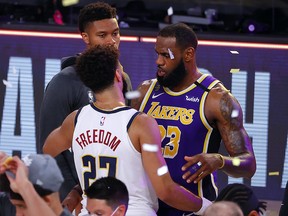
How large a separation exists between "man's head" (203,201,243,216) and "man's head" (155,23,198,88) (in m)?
1.23

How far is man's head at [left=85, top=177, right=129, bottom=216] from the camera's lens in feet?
16.7

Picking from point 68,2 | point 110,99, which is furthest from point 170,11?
A: point 110,99

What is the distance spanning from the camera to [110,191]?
201 inches

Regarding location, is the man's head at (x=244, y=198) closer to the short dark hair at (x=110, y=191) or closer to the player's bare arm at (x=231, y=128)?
the player's bare arm at (x=231, y=128)

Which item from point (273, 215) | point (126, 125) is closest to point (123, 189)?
point (126, 125)

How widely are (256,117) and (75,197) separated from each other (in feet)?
11.3

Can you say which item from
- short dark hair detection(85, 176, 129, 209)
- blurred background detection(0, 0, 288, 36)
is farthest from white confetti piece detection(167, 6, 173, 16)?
short dark hair detection(85, 176, 129, 209)

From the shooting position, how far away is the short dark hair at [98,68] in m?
5.43

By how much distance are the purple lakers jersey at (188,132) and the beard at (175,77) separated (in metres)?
0.07

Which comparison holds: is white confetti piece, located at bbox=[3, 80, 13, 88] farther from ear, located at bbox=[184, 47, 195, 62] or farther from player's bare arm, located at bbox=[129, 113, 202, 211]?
player's bare arm, located at bbox=[129, 113, 202, 211]

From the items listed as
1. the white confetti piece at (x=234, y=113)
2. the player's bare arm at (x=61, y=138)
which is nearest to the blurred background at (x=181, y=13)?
the white confetti piece at (x=234, y=113)

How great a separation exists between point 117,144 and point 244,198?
73cm

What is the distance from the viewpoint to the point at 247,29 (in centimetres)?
959

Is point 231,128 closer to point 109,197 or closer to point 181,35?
point 181,35
